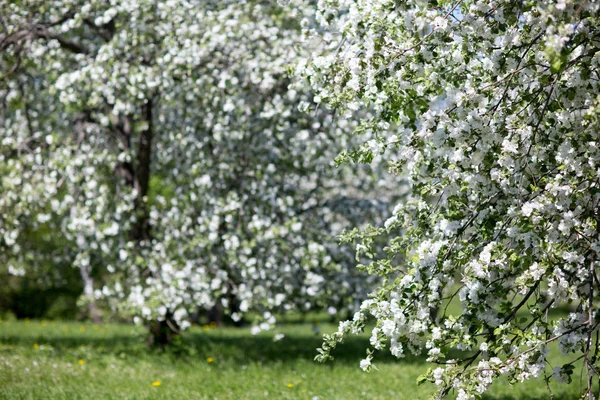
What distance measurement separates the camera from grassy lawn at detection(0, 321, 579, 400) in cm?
722

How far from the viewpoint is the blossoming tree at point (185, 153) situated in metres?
8.29

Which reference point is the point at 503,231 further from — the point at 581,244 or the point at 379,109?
the point at 379,109

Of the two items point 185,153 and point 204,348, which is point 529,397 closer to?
point 204,348

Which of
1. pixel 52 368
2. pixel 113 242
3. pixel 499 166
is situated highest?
pixel 499 166

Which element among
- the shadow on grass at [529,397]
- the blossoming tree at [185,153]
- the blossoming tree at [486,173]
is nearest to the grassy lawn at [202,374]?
the shadow on grass at [529,397]

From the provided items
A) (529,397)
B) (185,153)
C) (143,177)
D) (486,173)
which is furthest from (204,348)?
(486,173)

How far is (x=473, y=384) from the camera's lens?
153 inches

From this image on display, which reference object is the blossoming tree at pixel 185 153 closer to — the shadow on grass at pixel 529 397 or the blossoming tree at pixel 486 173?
the shadow on grass at pixel 529 397

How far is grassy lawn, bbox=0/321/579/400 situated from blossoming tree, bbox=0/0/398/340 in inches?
29.9

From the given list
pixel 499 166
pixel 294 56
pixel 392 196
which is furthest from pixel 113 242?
pixel 499 166

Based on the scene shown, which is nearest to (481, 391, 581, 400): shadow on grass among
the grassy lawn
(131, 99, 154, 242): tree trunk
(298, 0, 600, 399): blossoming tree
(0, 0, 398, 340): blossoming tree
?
the grassy lawn

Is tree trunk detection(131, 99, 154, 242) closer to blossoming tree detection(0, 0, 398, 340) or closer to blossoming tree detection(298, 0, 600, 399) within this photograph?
blossoming tree detection(0, 0, 398, 340)

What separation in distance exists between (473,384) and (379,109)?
186 centimetres

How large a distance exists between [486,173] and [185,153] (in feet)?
19.9
